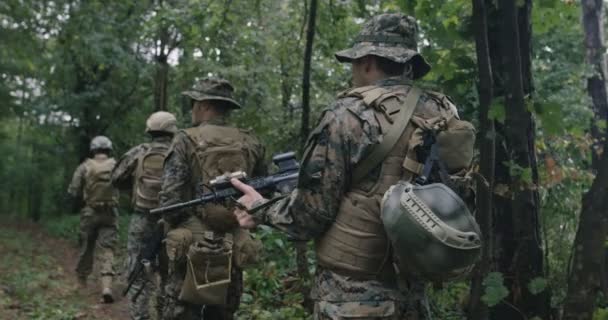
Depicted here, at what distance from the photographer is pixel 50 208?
26641 millimetres

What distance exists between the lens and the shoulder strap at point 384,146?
10.2ft

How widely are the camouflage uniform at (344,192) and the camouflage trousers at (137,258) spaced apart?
3748 millimetres

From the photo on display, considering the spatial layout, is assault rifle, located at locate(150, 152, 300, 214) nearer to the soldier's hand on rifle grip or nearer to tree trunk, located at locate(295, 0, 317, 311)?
the soldier's hand on rifle grip

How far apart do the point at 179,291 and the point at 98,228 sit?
5228mm

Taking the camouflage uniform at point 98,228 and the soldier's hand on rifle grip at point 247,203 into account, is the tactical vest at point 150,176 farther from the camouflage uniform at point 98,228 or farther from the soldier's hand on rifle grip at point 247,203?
the soldier's hand on rifle grip at point 247,203

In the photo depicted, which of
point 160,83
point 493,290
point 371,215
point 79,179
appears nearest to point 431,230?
point 371,215

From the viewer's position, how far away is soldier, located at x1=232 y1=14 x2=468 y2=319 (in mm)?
3133

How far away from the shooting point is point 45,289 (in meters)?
10.4

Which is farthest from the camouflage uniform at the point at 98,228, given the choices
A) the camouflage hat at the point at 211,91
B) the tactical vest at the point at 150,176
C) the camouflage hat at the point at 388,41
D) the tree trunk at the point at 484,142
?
the camouflage hat at the point at 388,41

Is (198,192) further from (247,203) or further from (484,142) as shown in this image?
(484,142)

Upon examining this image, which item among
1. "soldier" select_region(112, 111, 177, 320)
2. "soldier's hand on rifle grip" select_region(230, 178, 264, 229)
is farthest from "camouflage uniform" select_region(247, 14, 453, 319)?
"soldier" select_region(112, 111, 177, 320)

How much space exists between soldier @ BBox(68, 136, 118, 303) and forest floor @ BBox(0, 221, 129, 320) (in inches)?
20.6

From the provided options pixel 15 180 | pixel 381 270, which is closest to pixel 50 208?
pixel 15 180

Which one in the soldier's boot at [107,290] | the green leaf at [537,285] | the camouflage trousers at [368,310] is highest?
the camouflage trousers at [368,310]
